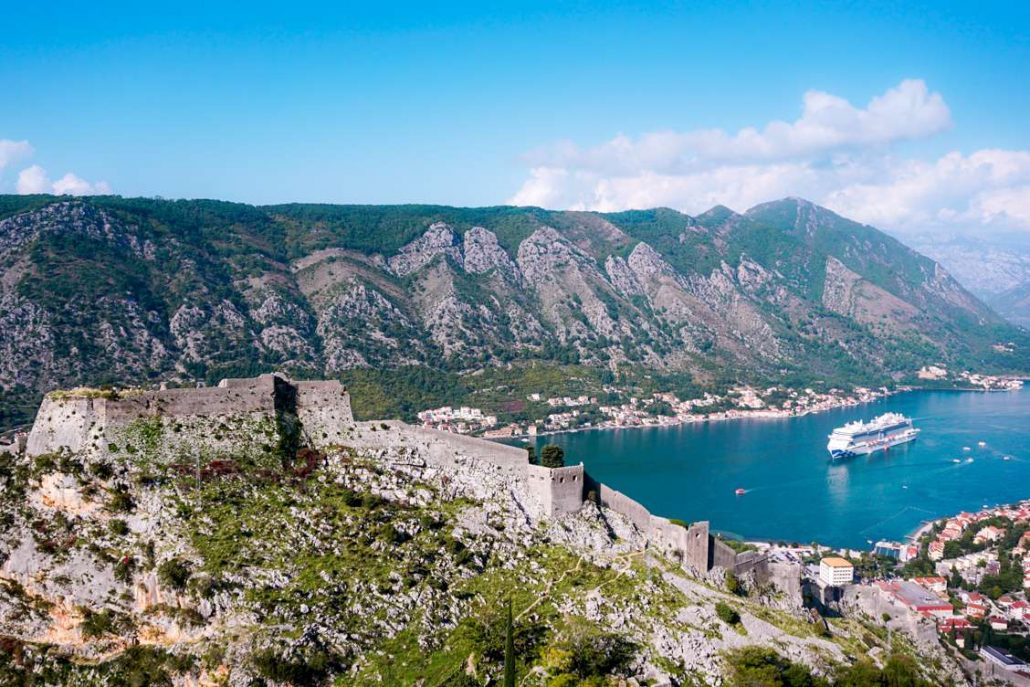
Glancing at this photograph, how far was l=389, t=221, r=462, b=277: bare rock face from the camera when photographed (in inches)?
6880

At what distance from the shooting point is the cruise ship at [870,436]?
123438 mm

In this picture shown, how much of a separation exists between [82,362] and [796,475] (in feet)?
281

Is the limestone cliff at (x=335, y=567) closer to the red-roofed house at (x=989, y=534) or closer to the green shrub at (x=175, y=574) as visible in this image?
the green shrub at (x=175, y=574)

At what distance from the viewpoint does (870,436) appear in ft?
434

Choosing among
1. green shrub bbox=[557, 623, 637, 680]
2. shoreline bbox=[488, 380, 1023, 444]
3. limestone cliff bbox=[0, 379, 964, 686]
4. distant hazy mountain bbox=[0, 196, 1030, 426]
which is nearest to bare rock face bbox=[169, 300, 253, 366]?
distant hazy mountain bbox=[0, 196, 1030, 426]

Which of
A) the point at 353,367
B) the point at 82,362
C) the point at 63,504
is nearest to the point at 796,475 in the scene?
the point at 353,367

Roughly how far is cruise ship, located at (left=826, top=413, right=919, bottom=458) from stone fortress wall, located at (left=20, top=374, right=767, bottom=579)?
87.2m

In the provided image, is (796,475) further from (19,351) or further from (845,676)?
(19,351)

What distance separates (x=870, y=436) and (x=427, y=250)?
90.8 m

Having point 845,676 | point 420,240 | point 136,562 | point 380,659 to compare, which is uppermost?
point 420,240

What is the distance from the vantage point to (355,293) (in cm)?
14812

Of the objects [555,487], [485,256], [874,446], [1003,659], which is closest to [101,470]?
[555,487]

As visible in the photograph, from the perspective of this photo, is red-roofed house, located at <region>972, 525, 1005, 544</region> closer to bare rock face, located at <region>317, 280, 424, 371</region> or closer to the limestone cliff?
the limestone cliff

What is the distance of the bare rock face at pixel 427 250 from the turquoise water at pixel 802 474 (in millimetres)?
61894
